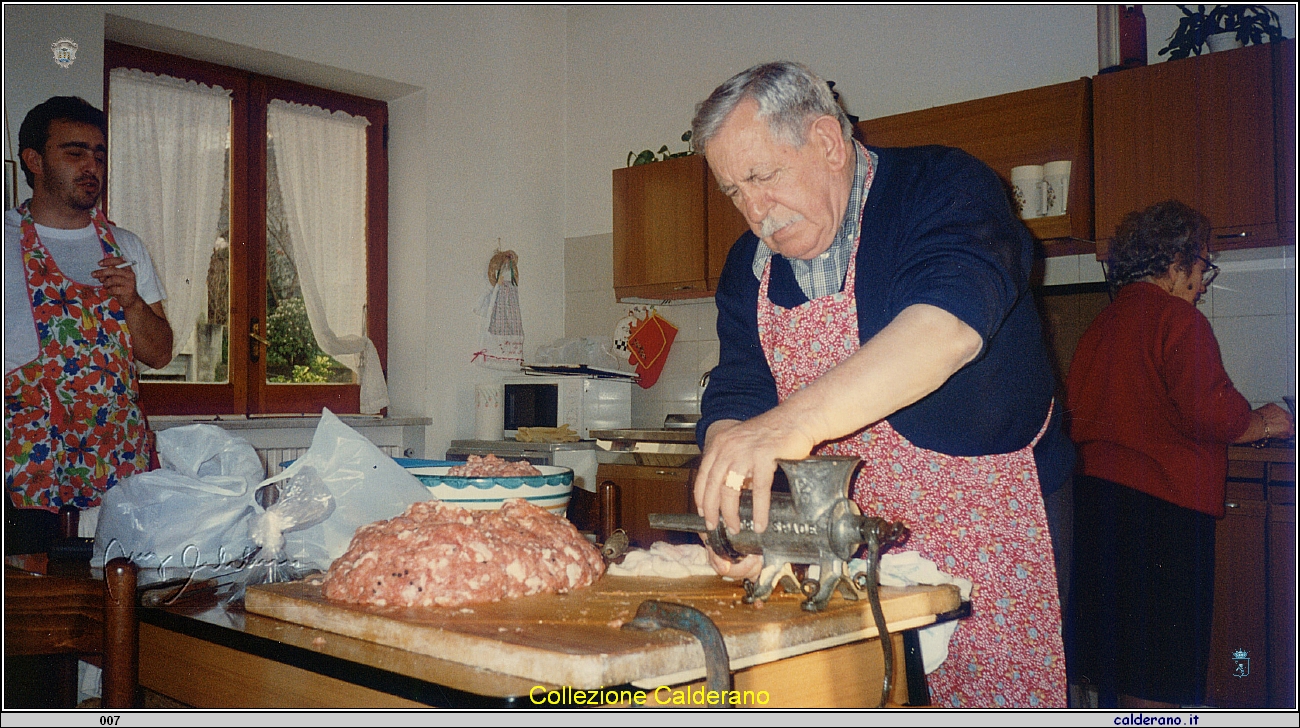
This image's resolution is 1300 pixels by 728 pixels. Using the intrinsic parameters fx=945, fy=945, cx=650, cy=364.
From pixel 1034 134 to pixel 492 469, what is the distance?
2.78 meters

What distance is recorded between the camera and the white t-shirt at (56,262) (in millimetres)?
2775

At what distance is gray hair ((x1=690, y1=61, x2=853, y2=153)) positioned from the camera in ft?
4.31

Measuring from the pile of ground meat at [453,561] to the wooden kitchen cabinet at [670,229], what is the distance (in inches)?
124

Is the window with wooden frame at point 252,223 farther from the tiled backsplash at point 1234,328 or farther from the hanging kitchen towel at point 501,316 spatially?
the tiled backsplash at point 1234,328

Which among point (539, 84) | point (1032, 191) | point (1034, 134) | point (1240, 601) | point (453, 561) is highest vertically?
point (539, 84)

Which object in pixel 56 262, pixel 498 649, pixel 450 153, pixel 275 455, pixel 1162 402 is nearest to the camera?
A: pixel 498 649

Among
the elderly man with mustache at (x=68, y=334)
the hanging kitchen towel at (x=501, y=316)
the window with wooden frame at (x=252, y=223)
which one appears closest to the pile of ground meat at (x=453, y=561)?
the elderly man with mustache at (x=68, y=334)

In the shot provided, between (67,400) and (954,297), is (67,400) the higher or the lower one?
the lower one

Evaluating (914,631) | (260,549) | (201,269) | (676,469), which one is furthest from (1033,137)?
(201,269)

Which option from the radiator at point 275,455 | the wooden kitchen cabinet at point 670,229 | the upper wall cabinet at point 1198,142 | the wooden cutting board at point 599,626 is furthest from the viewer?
the wooden kitchen cabinet at point 670,229

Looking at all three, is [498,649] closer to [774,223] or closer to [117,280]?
[774,223]

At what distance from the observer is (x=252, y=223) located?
4383 millimetres

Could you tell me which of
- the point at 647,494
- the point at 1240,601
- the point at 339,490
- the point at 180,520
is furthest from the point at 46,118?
A: the point at 1240,601

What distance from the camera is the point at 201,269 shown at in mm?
4125
